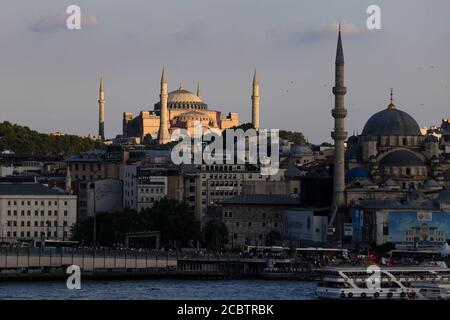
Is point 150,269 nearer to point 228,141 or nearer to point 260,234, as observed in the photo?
point 260,234

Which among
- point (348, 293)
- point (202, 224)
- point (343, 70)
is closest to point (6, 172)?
point (202, 224)

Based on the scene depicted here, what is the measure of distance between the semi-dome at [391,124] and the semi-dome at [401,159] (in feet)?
3.74

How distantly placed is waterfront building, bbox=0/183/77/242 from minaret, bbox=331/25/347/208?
12.0 m

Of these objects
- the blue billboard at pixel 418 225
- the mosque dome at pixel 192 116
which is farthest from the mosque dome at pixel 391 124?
the mosque dome at pixel 192 116

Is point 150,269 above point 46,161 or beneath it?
beneath

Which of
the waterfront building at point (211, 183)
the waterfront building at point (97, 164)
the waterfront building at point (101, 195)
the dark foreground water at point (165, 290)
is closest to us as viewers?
the dark foreground water at point (165, 290)

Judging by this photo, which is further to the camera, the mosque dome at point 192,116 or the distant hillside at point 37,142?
the mosque dome at point 192,116

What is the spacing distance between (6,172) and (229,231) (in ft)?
73.4

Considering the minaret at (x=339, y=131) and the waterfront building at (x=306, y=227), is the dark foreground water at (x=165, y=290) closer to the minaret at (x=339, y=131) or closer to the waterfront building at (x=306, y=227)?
the waterfront building at (x=306, y=227)

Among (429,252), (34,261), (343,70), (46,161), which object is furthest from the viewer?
(46,161)

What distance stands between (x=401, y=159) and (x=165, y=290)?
2404 cm

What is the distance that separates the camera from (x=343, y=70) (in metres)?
55.2

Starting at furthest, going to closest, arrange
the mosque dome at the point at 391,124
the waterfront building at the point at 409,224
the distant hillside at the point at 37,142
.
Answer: the distant hillside at the point at 37,142, the mosque dome at the point at 391,124, the waterfront building at the point at 409,224

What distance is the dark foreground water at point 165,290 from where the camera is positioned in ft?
108
